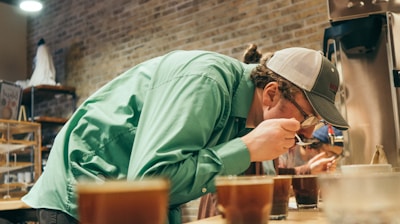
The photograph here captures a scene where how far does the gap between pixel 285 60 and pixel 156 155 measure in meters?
0.61

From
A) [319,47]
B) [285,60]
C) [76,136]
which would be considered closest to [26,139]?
[319,47]

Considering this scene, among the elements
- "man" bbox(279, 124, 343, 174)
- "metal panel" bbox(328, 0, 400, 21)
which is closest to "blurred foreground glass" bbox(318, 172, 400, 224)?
"metal panel" bbox(328, 0, 400, 21)

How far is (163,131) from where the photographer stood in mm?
1111

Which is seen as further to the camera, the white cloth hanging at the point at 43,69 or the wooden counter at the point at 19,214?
the white cloth hanging at the point at 43,69

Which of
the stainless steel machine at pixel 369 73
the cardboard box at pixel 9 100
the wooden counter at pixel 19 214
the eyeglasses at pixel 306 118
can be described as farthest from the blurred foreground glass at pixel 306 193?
the cardboard box at pixel 9 100

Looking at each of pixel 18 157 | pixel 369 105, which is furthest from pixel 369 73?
pixel 18 157

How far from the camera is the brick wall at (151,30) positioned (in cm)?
441

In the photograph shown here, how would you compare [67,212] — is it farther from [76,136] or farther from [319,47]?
[319,47]

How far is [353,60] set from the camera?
2.06 metres

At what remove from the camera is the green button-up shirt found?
3.67 ft

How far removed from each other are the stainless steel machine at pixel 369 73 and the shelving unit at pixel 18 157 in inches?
115

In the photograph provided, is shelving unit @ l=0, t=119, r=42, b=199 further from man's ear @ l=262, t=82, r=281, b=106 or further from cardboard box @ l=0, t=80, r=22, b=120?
man's ear @ l=262, t=82, r=281, b=106

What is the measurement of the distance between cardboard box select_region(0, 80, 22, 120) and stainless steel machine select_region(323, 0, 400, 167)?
404 cm

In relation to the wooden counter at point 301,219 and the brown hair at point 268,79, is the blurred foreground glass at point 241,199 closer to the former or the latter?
the wooden counter at point 301,219
